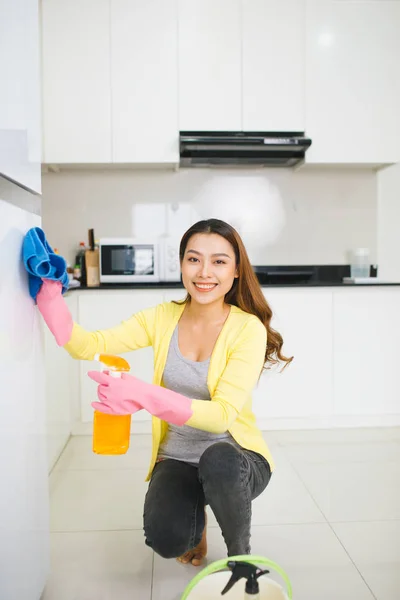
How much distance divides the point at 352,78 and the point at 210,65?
2.65ft

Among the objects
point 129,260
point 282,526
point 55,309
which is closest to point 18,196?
point 55,309

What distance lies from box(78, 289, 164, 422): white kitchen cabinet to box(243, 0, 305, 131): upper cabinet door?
114 centimetres

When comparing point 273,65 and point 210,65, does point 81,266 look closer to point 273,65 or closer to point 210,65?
point 210,65

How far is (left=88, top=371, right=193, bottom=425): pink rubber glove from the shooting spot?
106 centimetres

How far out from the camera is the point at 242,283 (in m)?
1.50

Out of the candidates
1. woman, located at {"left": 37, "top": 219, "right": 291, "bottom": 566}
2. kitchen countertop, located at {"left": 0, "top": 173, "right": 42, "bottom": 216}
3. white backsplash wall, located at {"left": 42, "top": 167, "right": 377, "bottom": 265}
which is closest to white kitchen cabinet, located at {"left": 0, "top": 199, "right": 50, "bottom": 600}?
kitchen countertop, located at {"left": 0, "top": 173, "right": 42, "bottom": 216}

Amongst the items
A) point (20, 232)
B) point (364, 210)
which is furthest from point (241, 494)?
point (364, 210)

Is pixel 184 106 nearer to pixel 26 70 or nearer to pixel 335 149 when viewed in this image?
pixel 335 149

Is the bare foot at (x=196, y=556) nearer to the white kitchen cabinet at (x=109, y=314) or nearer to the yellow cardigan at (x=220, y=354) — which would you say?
the yellow cardigan at (x=220, y=354)

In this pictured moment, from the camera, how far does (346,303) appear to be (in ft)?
9.18

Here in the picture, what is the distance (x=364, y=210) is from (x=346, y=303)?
86 cm

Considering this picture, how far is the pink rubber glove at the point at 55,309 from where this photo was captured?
1.23m

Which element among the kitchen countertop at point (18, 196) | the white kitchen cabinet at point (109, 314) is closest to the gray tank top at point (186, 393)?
the kitchen countertop at point (18, 196)

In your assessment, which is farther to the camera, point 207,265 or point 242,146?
point 242,146
